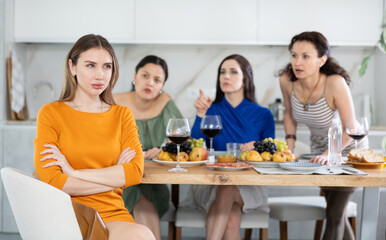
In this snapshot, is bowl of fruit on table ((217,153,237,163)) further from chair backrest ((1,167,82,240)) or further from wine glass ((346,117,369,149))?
chair backrest ((1,167,82,240))

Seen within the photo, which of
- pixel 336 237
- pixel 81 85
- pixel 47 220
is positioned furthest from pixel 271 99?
pixel 47 220

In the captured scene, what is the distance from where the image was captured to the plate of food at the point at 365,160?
1830 millimetres

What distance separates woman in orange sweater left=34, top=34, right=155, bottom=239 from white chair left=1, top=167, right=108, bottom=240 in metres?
0.17

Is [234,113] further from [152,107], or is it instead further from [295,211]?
[295,211]

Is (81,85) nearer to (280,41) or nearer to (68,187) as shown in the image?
(68,187)

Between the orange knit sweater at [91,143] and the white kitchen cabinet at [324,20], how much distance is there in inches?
98.1

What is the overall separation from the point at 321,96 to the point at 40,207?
1.66 m

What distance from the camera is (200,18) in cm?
386

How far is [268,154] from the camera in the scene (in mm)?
1860

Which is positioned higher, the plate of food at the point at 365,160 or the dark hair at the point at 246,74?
the dark hair at the point at 246,74

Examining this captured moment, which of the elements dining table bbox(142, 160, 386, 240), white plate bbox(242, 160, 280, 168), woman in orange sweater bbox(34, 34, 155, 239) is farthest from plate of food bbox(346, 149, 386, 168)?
woman in orange sweater bbox(34, 34, 155, 239)

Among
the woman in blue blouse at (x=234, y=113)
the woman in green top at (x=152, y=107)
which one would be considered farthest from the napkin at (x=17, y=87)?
the woman in blue blouse at (x=234, y=113)

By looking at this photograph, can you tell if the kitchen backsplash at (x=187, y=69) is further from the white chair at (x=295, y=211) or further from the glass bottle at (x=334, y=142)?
the glass bottle at (x=334, y=142)

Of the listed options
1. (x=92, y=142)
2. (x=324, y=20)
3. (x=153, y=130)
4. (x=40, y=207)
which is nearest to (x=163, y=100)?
(x=153, y=130)
